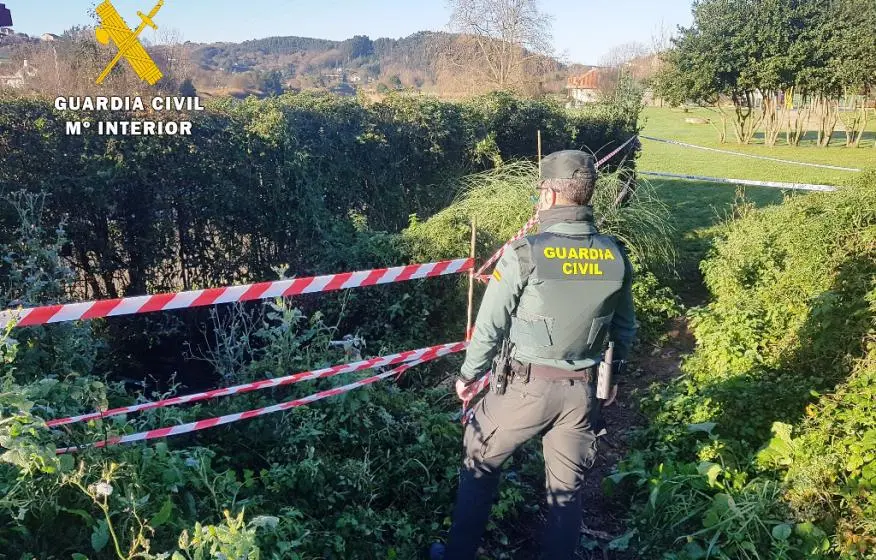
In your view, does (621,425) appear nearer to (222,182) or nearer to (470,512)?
(470,512)

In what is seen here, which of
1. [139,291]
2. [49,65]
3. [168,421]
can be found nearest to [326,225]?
[139,291]

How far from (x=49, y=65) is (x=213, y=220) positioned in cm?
1041

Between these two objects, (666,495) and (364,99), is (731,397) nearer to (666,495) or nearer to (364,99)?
(666,495)

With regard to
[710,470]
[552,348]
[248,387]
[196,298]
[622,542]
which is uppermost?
[196,298]

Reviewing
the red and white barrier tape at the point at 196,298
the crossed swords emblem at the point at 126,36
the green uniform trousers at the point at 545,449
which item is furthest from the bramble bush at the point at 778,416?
the crossed swords emblem at the point at 126,36

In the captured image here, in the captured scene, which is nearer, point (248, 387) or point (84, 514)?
point (84, 514)

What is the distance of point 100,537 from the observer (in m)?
2.31

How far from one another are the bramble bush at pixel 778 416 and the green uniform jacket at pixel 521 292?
1.30 metres

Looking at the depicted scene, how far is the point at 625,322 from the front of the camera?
3.10 metres

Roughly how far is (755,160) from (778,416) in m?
18.3

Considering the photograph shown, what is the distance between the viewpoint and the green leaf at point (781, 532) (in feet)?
10.2

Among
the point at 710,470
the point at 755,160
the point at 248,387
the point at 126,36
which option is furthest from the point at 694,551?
the point at 755,160

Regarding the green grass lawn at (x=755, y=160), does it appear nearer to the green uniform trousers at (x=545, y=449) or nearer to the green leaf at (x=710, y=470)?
the green leaf at (x=710, y=470)

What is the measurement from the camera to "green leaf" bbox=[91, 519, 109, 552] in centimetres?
229
